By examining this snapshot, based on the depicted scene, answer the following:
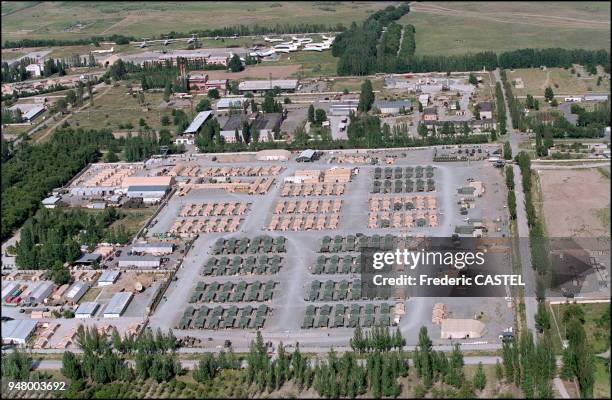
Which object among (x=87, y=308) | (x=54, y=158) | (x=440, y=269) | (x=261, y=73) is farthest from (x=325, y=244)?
(x=261, y=73)

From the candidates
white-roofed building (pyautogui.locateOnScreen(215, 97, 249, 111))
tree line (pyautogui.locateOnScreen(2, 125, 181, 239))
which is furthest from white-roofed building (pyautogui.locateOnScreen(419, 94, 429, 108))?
tree line (pyautogui.locateOnScreen(2, 125, 181, 239))

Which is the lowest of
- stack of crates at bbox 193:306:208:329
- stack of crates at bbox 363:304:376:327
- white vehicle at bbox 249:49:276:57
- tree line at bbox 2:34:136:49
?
stack of crates at bbox 193:306:208:329

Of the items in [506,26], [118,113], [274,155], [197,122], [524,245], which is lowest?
[524,245]

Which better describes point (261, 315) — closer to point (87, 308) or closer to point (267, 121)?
point (87, 308)

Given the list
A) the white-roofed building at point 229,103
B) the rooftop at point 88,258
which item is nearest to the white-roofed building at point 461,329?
the rooftop at point 88,258

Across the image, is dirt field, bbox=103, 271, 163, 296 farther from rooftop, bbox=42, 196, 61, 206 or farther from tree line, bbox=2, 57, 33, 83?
tree line, bbox=2, 57, 33, 83

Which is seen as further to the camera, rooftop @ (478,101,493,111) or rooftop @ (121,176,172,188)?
rooftop @ (478,101,493,111)

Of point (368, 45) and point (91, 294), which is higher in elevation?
point (368, 45)
